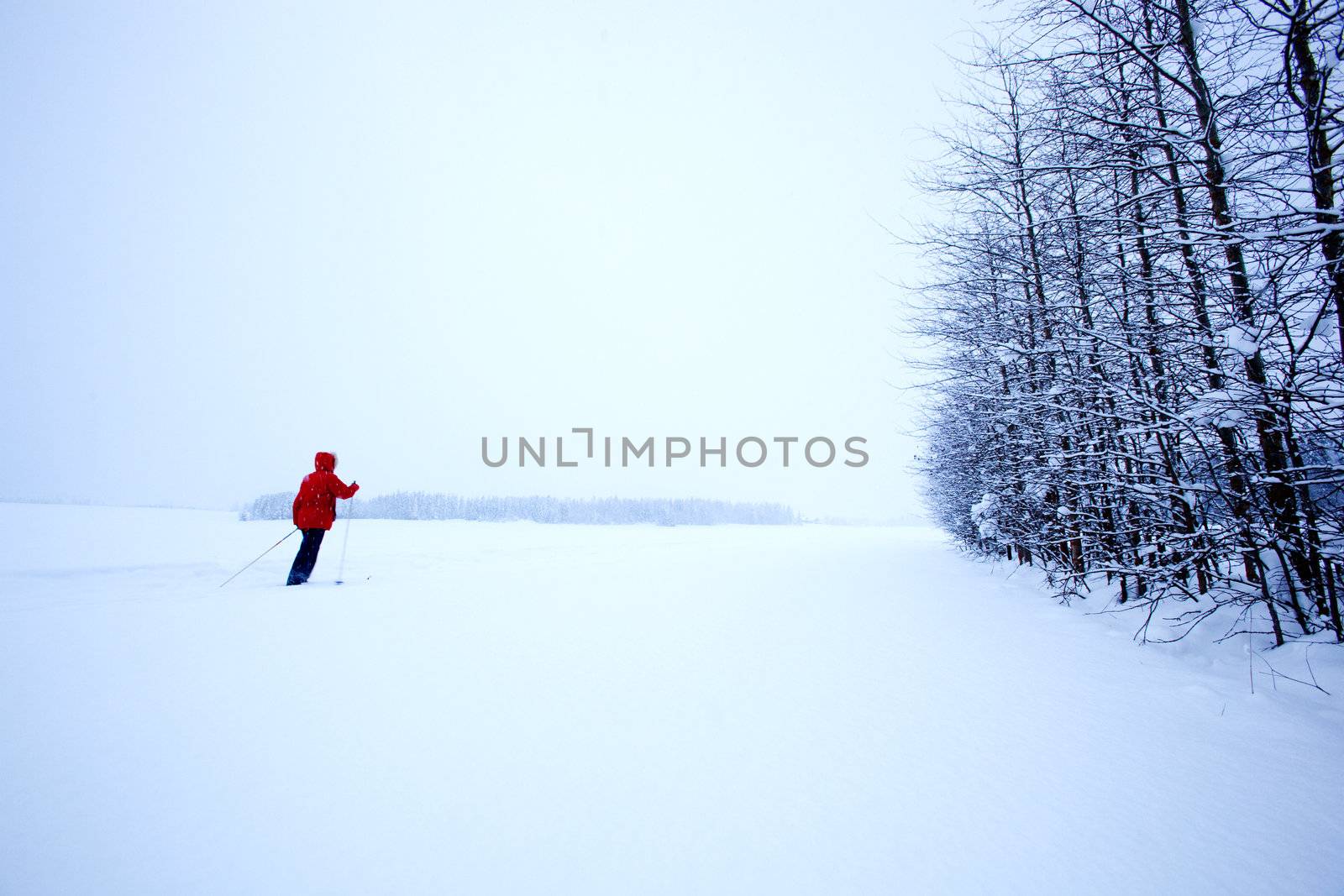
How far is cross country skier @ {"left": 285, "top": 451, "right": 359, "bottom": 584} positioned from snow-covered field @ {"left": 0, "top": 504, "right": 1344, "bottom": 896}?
6.32ft

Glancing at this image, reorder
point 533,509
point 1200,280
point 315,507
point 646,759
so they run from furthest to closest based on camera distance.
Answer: point 533,509
point 315,507
point 1200,280
point 646,759

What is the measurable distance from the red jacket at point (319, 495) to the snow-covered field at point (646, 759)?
2222mm

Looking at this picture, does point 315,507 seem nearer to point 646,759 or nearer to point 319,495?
point 319,495

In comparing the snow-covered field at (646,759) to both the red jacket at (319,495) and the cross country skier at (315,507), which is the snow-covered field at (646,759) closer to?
the cross country skier at (315,507)

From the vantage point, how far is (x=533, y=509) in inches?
2645

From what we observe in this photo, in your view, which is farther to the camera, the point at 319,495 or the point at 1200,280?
the point at 319,495

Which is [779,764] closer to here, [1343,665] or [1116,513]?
[1343,665]

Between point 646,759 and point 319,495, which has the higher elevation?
point 319,495

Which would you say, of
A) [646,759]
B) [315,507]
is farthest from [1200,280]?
[315,507]

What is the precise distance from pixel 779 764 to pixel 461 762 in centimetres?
135

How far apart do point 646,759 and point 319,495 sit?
6.54m

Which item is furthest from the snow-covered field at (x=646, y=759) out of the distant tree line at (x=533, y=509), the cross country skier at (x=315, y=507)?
the distant tree line at (x=533, y=509)

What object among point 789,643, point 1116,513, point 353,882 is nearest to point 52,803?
point 353,882

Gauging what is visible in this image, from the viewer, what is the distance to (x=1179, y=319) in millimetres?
3793
